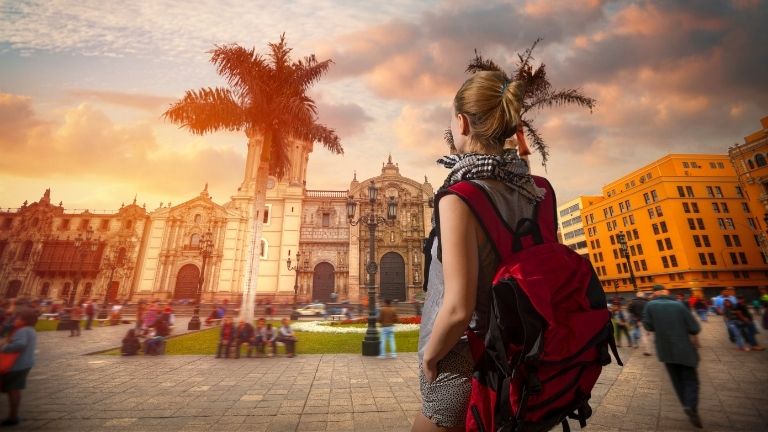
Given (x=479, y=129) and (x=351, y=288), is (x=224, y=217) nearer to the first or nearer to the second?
(x=351, y=288)

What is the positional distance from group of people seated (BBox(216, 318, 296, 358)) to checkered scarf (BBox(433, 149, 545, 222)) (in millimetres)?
9602

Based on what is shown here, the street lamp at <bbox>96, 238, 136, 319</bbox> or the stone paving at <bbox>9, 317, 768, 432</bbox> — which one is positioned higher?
the street lamp at <bbox>96, 238, 136, 319</bbox>

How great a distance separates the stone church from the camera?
101 feet

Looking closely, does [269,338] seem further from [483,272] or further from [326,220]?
[326,220]

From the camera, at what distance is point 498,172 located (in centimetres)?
120

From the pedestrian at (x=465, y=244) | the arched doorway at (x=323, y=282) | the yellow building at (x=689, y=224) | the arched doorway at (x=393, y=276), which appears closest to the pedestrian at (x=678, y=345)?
the pedestrian at (x=465, y=244)

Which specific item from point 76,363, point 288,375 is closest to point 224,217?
point 76,363

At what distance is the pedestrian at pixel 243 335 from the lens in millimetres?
9274

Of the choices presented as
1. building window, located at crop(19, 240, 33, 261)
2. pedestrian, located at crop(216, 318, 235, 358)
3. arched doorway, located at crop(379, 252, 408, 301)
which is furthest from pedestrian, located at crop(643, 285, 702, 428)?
arched doorway, located at crop(379, 252, 408, 301)

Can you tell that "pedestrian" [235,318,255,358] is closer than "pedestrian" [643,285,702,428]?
No

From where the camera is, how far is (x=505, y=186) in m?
1.22

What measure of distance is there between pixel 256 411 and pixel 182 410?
110cm

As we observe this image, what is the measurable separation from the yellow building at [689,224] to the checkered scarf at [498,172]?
14.9 metres

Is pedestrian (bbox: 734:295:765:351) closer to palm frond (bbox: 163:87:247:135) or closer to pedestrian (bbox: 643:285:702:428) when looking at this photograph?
pedestrian (bbox: 643:285:702:428)
